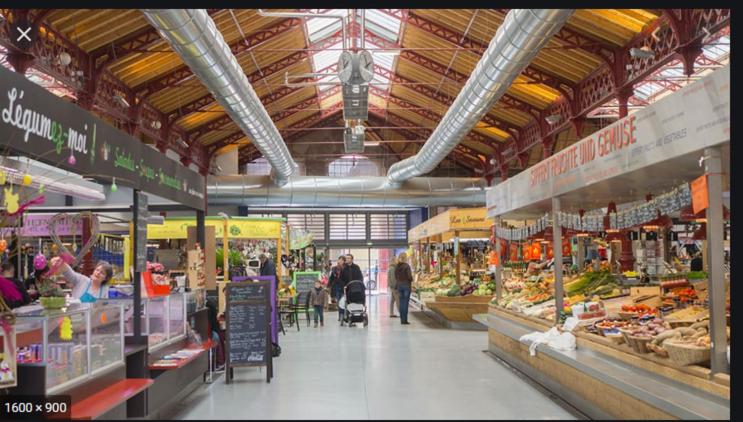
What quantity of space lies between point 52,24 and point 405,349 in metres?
8.08

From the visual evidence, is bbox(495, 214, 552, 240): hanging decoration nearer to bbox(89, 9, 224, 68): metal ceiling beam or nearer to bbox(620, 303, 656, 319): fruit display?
bbox(620, 303, 656, 319): fruit display

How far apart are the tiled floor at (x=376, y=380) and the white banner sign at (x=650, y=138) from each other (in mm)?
1803

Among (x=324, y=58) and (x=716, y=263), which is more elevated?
(x=324, y=58)

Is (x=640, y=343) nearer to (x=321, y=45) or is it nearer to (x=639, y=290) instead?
(x=639, y=290)

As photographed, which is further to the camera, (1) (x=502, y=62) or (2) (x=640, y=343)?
(1) (x=502, y=62)

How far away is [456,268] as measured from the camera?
16125mm

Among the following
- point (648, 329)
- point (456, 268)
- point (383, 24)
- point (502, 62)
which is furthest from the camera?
point (383, 24)

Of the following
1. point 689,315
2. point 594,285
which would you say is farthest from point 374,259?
point 689,315

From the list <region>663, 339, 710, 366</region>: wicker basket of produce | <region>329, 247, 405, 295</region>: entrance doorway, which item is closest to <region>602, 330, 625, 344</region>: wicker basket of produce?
<region>663, 339, 710, 366</region>: wicker basket of produce

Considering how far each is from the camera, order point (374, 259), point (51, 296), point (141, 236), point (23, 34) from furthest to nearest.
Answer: point (374, 259), point (23, 34), point (141, 236), point (51, 296)

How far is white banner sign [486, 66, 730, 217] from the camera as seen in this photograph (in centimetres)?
402

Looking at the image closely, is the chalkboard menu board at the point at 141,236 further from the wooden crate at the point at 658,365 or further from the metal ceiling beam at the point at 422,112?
the metal ceiling beam at the point at 422,112

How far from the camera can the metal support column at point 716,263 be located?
4156 mm

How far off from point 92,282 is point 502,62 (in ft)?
17.6
